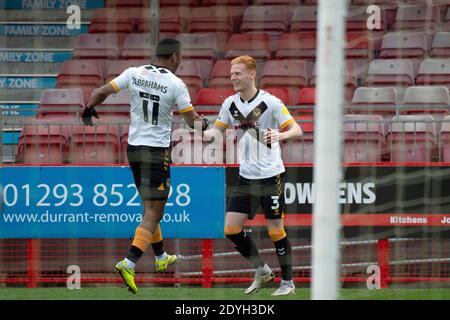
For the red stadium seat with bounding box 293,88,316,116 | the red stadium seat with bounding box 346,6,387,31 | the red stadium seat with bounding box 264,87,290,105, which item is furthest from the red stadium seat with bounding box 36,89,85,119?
the red stadium seat with bounding box 346,6,387,31

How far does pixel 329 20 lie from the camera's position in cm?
489

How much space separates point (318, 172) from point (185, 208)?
4.93m

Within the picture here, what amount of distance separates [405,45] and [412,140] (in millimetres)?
2631

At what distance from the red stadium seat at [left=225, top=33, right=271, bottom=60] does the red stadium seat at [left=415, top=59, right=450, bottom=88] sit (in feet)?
6.13

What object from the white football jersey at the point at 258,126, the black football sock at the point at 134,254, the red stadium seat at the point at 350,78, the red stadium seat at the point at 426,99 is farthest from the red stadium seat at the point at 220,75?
the black football sock at the point at 134,254

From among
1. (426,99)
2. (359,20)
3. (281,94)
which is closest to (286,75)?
(281,94)

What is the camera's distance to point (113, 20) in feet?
45.2

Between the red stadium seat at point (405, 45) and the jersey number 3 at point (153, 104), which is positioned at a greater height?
the red stadium seat at point (405, 45)

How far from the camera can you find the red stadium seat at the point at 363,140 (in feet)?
32.7

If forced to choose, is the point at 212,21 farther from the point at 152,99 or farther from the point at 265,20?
the point at 152,99

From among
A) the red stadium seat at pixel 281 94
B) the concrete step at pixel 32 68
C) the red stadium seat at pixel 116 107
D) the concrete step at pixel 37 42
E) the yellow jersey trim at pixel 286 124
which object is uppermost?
the concrete step at pixel 37 42

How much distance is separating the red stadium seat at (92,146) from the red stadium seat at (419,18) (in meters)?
4.16

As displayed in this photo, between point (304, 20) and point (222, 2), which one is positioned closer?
point (304, 20)

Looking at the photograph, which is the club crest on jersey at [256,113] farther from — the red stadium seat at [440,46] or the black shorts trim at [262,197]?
the red stadium seat at [440,46]
